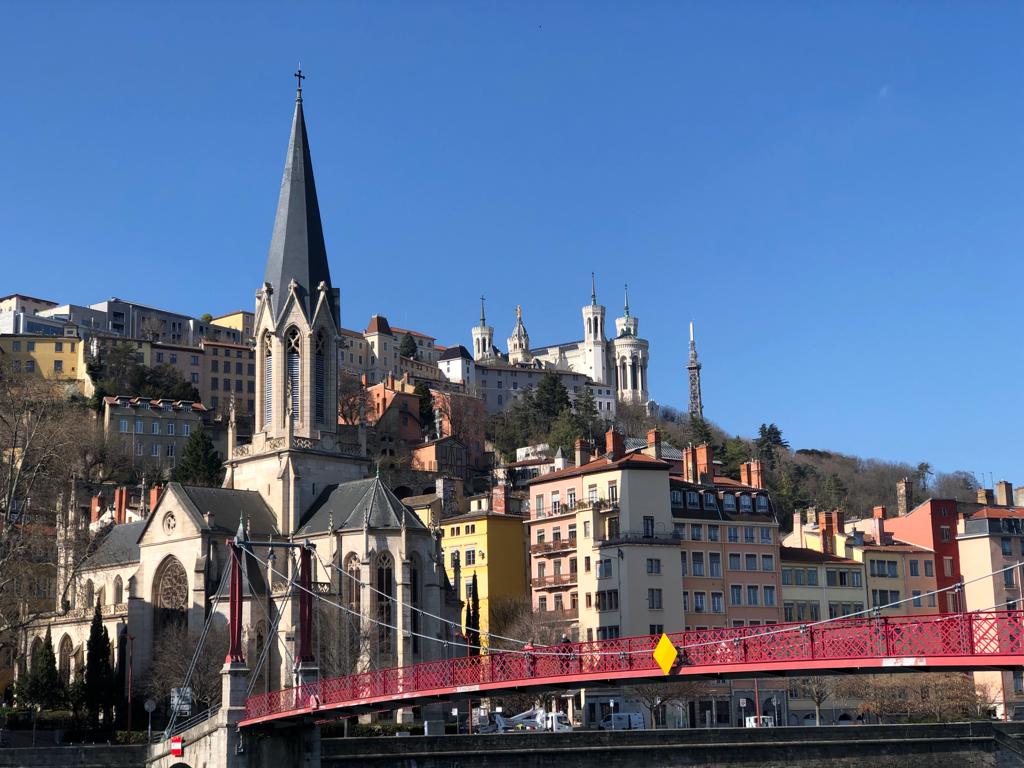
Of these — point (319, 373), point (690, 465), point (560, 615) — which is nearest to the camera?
point (319, 373)

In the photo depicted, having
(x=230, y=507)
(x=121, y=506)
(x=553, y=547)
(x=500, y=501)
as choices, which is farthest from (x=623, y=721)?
(x=121, y=506)

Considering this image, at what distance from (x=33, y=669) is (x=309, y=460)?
617 inches

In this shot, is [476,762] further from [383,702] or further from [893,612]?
[893,612]

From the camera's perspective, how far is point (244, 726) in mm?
43312

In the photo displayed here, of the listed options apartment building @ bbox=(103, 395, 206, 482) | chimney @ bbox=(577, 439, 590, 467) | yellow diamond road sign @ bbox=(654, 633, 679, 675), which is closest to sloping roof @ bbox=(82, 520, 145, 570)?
chimney @ bbox=(577, 439, 590, 467)

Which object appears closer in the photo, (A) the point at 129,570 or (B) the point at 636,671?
(B) the point at 636,671

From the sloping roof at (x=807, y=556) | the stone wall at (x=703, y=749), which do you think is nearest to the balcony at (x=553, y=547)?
the sloping roof at (x=807, y=556)

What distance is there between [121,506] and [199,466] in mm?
16428

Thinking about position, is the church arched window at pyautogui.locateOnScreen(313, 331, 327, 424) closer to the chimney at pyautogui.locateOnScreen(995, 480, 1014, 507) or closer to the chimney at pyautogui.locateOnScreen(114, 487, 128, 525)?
the chimney at pyautogui.locateOnScreen(114, 487, 128, 525)

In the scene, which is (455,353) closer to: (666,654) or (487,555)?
(487,555)

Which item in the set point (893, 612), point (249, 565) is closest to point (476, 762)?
point (249, 565)

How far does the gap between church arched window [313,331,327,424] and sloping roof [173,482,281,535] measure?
479cm

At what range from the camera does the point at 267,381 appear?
7206 cm

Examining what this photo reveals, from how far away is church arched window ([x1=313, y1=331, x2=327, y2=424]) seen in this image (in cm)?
7138
